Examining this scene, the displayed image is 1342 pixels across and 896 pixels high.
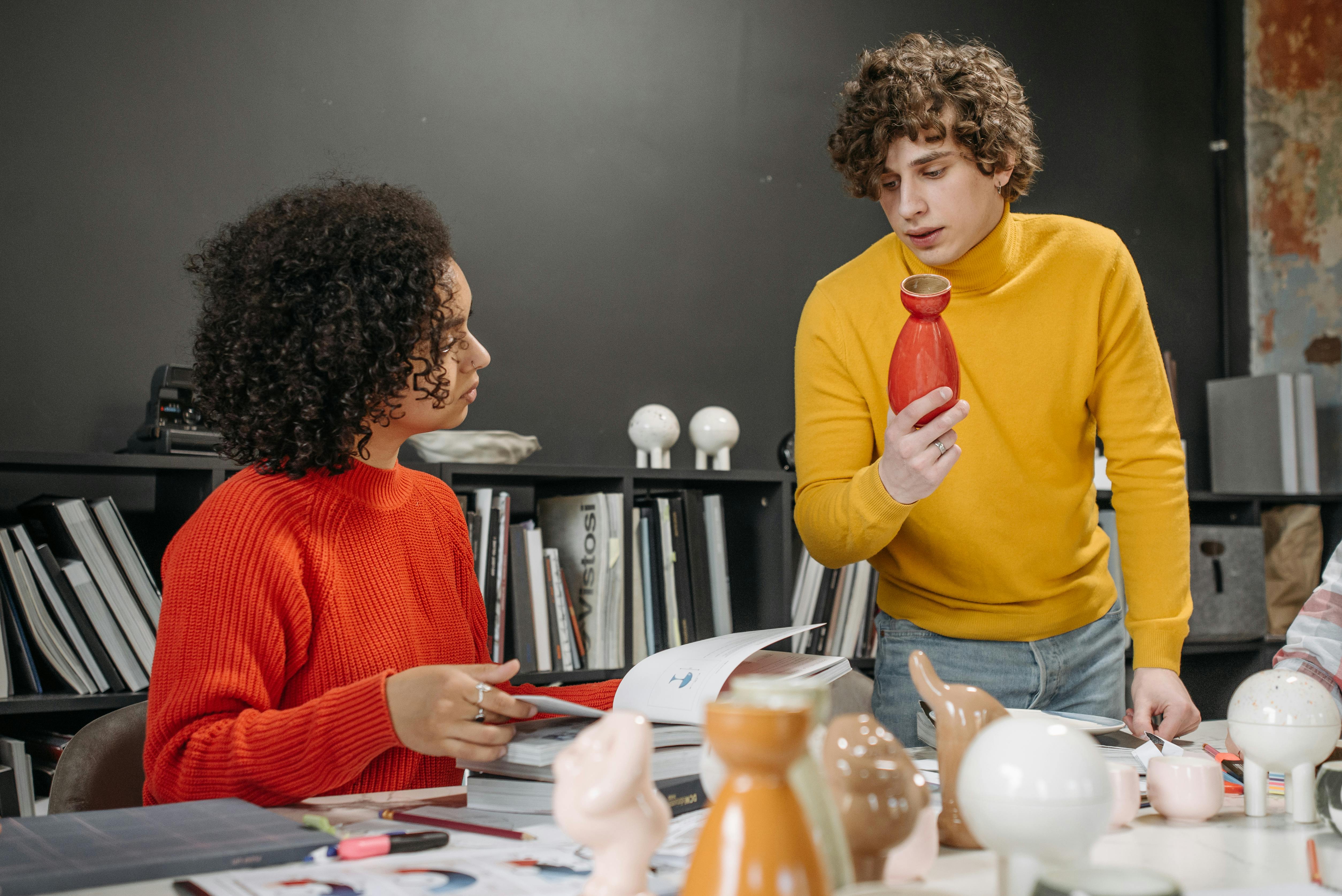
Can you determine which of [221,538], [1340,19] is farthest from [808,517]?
[1340,19]

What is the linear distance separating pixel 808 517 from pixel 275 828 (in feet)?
3.07

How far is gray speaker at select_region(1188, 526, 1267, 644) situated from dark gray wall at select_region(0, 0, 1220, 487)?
75 centimetres

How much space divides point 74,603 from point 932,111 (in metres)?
1.62

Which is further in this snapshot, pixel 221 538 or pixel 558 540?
pixel 558 540

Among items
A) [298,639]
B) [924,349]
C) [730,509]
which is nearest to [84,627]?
[298,639]

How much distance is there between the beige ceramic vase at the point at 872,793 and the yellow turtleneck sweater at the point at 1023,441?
90 cm

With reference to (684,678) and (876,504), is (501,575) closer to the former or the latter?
(876,504)

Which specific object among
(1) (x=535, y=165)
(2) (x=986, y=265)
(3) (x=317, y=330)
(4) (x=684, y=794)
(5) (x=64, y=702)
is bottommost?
(5) (x=64, y=702)

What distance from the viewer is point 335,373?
4.03 ft

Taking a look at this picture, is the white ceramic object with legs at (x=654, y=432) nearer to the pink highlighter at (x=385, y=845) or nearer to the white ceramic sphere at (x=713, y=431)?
the white ceramic sphere at (x=713, y=431)

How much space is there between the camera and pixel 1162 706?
1.39 meters

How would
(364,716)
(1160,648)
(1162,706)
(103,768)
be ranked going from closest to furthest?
(364,716)
(103,768)
(1162,706)
(1160,648)

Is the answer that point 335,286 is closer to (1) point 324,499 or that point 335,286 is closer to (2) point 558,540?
(1) point 324,499

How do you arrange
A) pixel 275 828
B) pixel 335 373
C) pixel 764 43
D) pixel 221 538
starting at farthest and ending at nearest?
1. pixel 764 43
2. pixel 335 373
3. pixel 221 538
4. pixel 275 828
